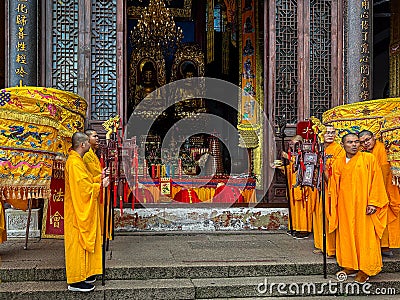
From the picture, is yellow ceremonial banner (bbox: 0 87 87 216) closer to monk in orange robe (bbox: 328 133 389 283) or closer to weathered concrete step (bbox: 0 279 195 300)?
weathered concrete step (bbox: 0 279 195 300)

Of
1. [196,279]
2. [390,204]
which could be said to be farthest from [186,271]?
[390,204]

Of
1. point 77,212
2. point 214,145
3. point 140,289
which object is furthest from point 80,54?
point 214,145

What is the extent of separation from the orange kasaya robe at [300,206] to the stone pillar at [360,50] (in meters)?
1.79

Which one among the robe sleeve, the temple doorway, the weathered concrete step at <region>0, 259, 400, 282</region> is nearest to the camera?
the robe sleeve

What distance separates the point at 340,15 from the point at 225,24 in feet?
19.1

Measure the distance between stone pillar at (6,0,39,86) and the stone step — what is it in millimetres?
3318

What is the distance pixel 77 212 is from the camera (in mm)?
4859

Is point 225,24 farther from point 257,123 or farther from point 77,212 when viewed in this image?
point 77,212

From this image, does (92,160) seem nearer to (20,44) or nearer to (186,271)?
(186,271)

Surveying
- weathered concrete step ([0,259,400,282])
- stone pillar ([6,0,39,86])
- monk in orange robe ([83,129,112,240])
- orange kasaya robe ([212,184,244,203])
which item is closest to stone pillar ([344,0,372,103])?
orange kasaya robe ([212,184,244,203])

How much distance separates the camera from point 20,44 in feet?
24.3

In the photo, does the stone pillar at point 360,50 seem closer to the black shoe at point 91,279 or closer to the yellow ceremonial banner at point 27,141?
the yellow ceremonial banner at point 27,141

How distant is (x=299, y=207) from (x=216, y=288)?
256 cm

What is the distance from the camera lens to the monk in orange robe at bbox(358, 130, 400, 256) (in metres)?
6.06
